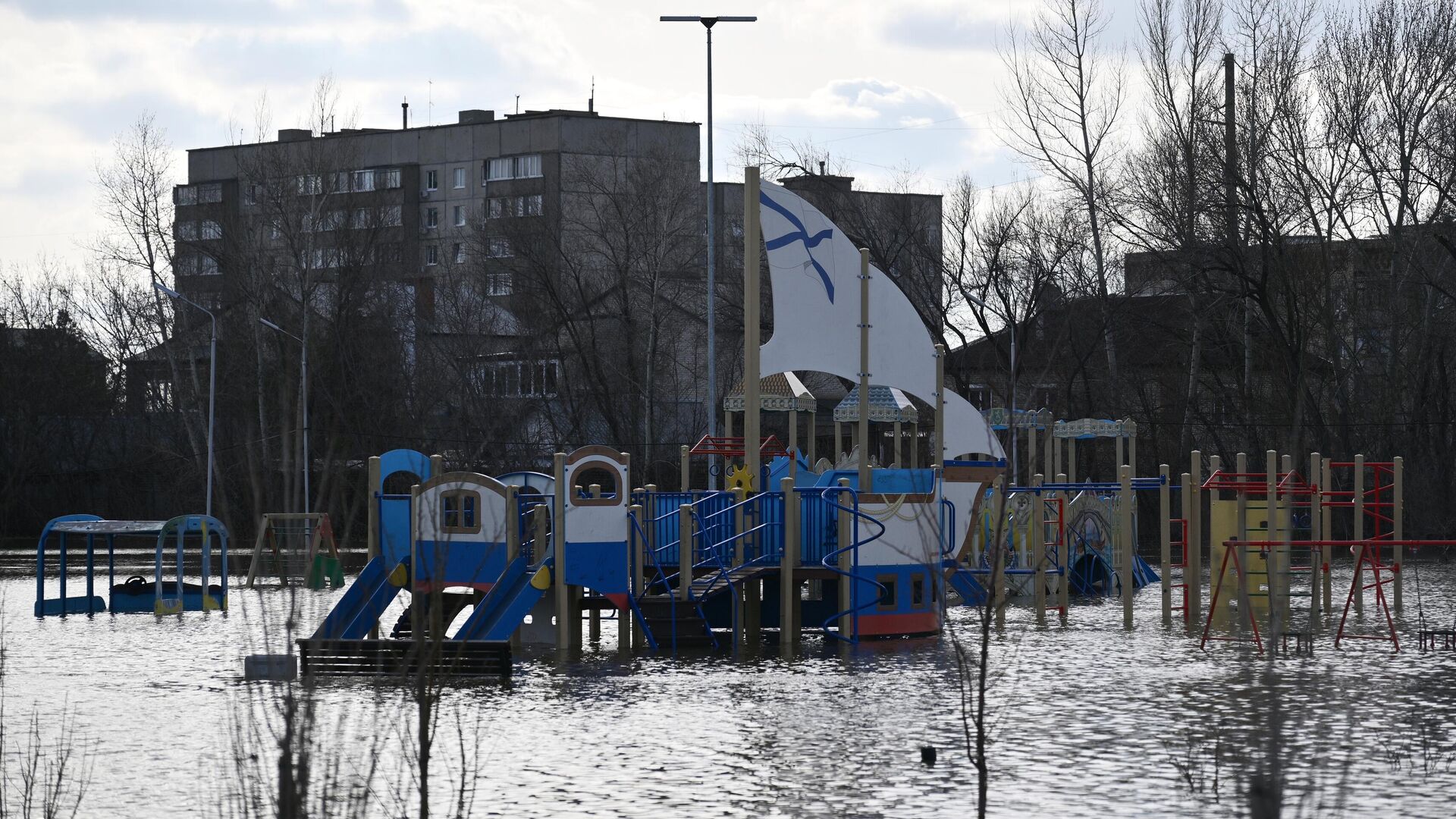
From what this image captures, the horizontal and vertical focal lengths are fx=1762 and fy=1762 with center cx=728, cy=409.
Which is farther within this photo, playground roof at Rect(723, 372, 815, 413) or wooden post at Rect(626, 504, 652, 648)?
playground roof at Rect(723, 372, 815, 413)

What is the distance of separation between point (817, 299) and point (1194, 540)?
563 centimetres

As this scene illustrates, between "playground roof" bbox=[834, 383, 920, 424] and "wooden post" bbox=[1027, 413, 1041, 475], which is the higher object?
"playground roof" bbox=[834, 383, 920, 424]

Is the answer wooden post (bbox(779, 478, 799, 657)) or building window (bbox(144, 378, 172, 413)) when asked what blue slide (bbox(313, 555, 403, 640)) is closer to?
wooden post (bbox(779, 478, 799, 657))

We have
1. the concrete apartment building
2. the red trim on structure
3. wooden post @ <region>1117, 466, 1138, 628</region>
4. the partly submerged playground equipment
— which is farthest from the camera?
the concrete apartment building

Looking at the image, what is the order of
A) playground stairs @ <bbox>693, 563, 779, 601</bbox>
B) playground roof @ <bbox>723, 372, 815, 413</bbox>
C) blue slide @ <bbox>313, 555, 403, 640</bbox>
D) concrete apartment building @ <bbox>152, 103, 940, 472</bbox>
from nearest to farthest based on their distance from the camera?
blue slide @ <bbox>313, 555, 403, 640</bbox>
playground stairs @ <bbox>693, 563, 779, 601</bbox>
playground roof @ <bbox>723, 372, 815, 413</bbox>
concrete apartment building @ <bbox>152, 103, 940, 472</bbox>

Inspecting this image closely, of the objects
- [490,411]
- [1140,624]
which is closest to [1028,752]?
[1140,624]

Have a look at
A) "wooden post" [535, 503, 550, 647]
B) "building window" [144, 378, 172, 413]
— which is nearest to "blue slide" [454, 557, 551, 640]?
"wooden post" [535, 503, 550, 647]

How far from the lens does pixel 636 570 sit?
1880 cm

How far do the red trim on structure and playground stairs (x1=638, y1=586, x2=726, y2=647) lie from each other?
1.91m

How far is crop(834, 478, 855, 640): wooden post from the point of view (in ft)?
60.6

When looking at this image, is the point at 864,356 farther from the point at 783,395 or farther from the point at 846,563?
the point at 783,395

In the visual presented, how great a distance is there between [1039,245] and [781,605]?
3249cm

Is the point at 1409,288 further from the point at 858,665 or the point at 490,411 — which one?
the point at 858,665

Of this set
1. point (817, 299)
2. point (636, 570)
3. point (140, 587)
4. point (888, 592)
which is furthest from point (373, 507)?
point (140, 587)
